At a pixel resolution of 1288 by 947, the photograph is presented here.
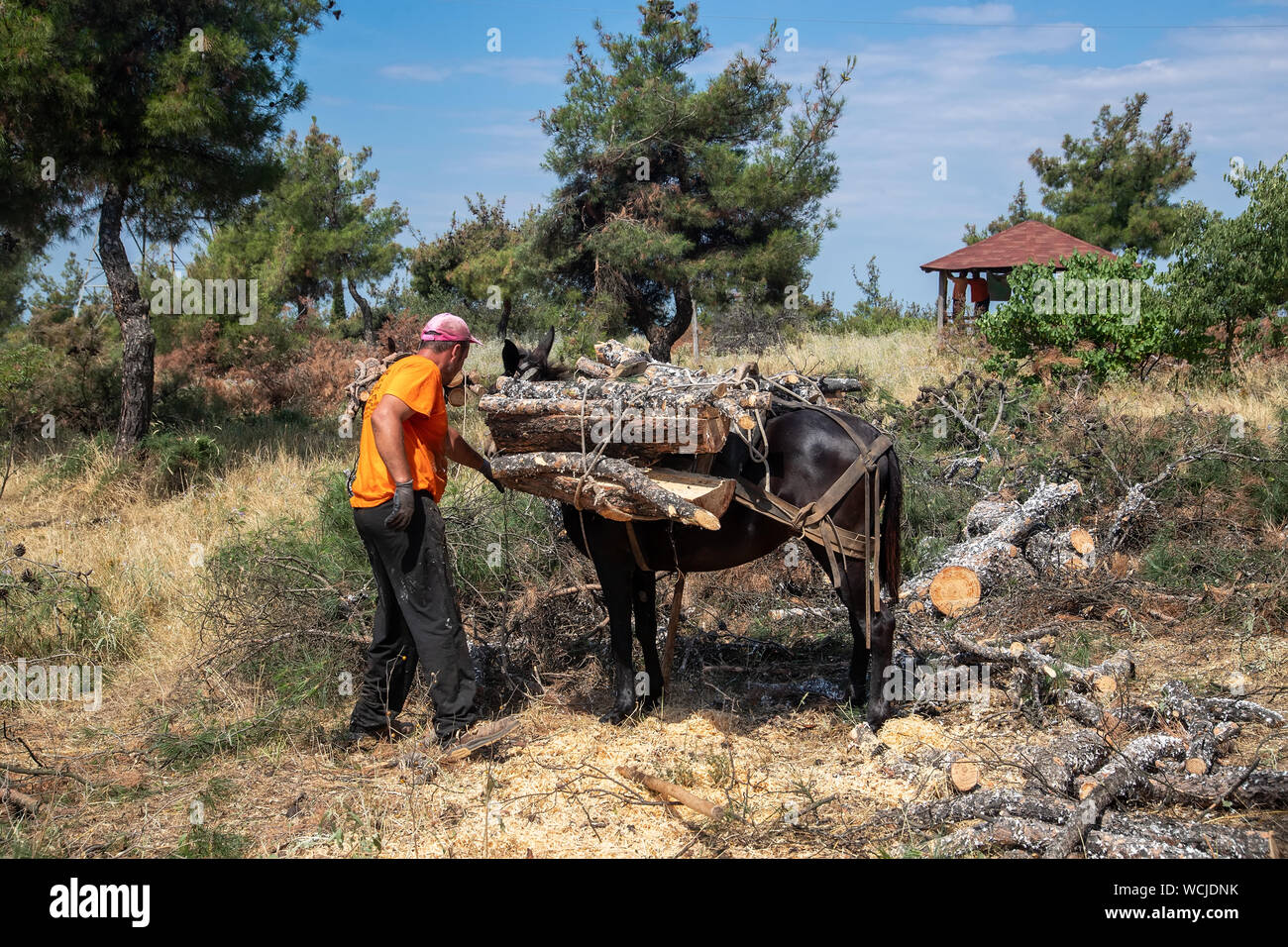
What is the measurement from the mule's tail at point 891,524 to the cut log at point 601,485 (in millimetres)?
1247

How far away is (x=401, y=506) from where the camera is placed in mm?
4344

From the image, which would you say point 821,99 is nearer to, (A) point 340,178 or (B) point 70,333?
(B) point 70,333

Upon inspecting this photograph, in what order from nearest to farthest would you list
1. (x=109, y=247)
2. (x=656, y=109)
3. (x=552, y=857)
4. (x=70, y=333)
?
(x=552, y=857), (x=109, y=247), (x=70, y=333), (x=656, y=109)

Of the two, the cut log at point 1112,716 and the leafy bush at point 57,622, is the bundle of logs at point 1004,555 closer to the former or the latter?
the cut log at point 1112,716

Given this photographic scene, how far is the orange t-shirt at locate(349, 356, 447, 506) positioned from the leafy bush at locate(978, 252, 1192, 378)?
8.78m

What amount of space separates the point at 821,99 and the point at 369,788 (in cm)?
1394

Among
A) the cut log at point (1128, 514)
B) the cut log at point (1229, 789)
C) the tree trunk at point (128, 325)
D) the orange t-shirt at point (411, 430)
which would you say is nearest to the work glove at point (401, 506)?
the orange t-shirt at point (411, 430)

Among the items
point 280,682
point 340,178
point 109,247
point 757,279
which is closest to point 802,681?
point 280,682

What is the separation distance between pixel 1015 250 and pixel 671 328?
11258mm

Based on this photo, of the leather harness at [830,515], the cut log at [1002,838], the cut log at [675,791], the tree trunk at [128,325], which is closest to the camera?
the cut log at [1002,838]

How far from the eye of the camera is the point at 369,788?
170 inches

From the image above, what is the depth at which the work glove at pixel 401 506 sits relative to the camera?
4344 mm

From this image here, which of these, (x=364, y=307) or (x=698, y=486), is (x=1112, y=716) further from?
(x=364, y=307)

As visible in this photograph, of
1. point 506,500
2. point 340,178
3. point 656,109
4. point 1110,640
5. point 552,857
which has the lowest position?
point 552,857
